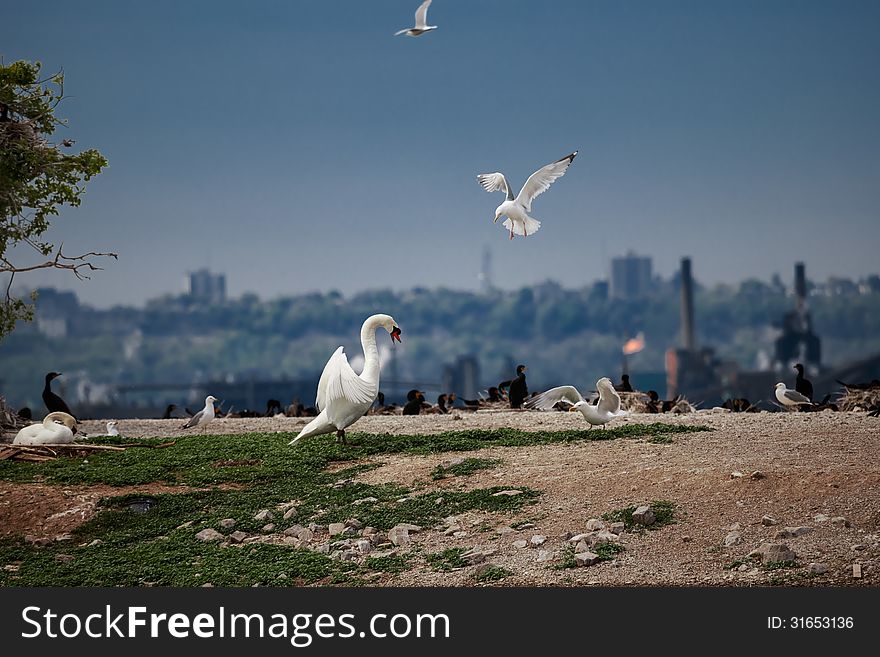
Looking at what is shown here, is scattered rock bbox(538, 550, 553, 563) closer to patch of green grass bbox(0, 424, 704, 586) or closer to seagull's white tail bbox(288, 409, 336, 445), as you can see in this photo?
patch of green grass bbox(0, 424, 704, 586)

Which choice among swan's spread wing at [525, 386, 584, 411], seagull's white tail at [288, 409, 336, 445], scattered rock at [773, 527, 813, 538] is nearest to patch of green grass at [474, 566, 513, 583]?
scattered rock at [773, 527, 813, 538]

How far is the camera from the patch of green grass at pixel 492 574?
12622 mm

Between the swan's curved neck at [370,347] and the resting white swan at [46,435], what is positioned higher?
the swan's curved neck at [370,347]

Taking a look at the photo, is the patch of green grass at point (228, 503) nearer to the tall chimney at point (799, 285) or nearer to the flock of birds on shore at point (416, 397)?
the flock of birds on shore at point (416, 397)

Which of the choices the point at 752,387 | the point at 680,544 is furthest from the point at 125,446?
the point at 752,387

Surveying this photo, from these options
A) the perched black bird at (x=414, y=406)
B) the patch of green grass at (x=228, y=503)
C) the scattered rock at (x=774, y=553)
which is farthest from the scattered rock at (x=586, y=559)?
the perched black bird at (x=414, y=406)

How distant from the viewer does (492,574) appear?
12688 millimetres

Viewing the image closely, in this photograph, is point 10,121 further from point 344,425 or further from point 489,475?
point 489,475

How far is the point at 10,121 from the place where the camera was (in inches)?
764

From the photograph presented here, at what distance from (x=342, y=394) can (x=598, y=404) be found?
384 centimetres

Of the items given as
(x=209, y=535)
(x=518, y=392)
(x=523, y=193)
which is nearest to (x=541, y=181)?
(x=523, y=193)

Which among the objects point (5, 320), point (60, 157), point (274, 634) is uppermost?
point (60, 157)

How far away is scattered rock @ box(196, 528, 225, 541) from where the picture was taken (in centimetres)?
1439

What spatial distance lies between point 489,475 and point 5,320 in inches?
381
